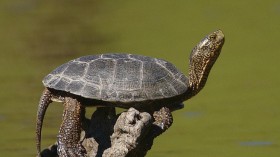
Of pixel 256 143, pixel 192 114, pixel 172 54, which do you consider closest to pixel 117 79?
pixel 256 143

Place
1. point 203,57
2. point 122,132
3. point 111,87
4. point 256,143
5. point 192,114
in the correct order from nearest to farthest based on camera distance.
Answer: point 122,132, point 111,87, point 203,57, point 256,143, point 192,114

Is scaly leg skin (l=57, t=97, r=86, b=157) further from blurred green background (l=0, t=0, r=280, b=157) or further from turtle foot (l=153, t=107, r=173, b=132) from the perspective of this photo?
blurred green background (l=0, t=0, r=280, b=157)

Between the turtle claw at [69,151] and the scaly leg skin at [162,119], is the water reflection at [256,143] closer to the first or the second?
the scaly leg skin at [162,119]

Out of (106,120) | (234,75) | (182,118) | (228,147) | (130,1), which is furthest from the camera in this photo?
(130,1)

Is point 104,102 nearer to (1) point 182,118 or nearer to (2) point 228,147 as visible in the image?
(2) point 228,147

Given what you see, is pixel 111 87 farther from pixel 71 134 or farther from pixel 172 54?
pixel 172 54

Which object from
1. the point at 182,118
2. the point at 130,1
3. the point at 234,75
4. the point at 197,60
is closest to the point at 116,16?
the point at 130,1
